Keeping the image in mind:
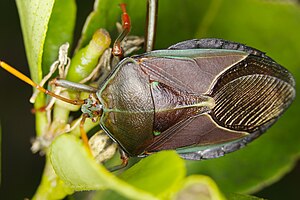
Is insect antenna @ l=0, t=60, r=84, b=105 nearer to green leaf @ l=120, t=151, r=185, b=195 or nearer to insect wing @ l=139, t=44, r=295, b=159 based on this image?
insect wing @ l=139, t=44, r=295, b=159

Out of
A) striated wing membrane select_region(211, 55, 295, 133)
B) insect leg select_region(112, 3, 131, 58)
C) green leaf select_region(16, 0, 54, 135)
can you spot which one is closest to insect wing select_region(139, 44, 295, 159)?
striated wing membrane select_region(211, 55, 295, 133)

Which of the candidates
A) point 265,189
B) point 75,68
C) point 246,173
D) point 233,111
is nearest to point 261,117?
point 233,111

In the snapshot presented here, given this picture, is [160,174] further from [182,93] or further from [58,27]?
[58,27]

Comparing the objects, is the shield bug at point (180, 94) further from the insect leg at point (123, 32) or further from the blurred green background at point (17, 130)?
the blurred green background at point (17, 130)

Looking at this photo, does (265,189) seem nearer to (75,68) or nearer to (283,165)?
(283,165)

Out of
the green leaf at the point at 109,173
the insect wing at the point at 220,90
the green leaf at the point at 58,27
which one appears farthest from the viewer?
the insect wing at the point at 220,90

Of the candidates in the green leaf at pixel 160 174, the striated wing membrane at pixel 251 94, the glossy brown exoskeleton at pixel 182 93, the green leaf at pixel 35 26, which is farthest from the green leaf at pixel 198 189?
the striated wing membrane at pixel 251 94

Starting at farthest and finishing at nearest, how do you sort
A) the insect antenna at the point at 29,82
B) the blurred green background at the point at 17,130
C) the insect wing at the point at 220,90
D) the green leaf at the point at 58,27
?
the blurred green background at the point at 17,130 < the insect wing at the point at 220,90 < the green leaf at the point at 58,27 < the insect antenna at the point at 29,82
